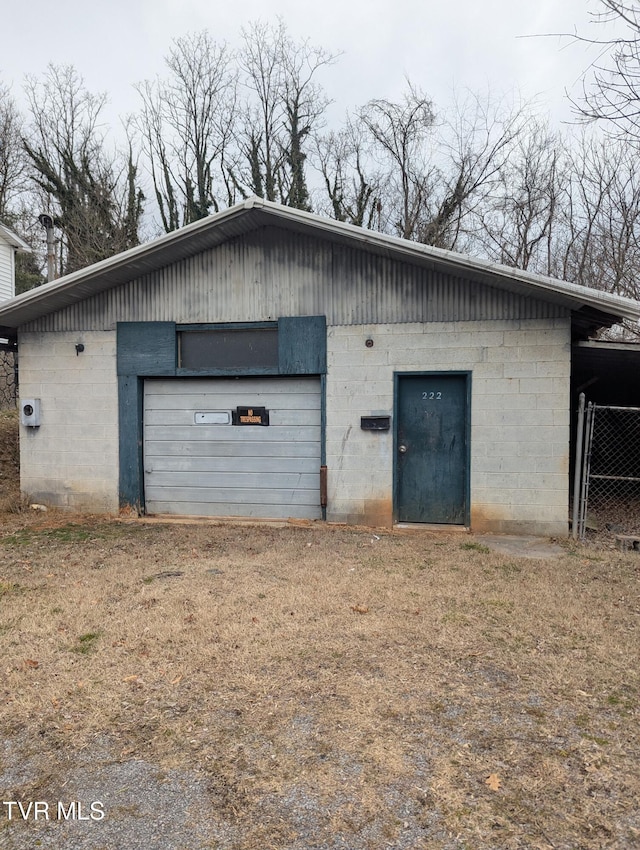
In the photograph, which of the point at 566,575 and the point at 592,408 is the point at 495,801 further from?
the point at 592,408

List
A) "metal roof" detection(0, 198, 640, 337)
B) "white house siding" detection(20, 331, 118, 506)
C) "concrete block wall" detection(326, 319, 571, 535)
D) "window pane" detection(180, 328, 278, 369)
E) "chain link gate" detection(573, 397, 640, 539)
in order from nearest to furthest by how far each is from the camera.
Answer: "metal roof" detection(0, 198, 640, 337)
"concrete block wall" detection(326, 319, 571, 535)
"window pane" detection(180, 328, 278, 369)
"white house siding" detection(20, 331, 118, 506)
"chain link gate" detection(573, 397, 640, 539)

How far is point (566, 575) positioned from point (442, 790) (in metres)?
3.52

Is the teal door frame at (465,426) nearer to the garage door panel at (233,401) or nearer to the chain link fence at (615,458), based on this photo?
the garage door panel at (233,401)

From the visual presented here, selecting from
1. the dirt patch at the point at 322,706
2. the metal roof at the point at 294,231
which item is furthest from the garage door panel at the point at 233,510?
the metal roof at the point at 294,231

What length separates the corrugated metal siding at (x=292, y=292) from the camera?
7109mm

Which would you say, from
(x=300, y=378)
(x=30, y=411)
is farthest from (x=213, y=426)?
(x=30, y=411)

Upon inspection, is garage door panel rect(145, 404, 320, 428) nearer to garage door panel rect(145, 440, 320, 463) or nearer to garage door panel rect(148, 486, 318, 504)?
garage door panel rect(145, 440, 320, 463)

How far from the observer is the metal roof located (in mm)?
6281

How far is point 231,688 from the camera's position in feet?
10.1

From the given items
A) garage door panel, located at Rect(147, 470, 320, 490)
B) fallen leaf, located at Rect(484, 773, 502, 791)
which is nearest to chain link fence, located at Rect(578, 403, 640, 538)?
garage door panel, located at Rect(147, 470, 320, 490)

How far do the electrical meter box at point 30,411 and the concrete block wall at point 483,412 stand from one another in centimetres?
438

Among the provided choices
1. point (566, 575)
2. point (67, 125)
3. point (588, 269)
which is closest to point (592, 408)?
point (566, 575)

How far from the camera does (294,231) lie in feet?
24.6

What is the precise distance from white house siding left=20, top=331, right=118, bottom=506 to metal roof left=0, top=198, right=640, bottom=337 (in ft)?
2.08
